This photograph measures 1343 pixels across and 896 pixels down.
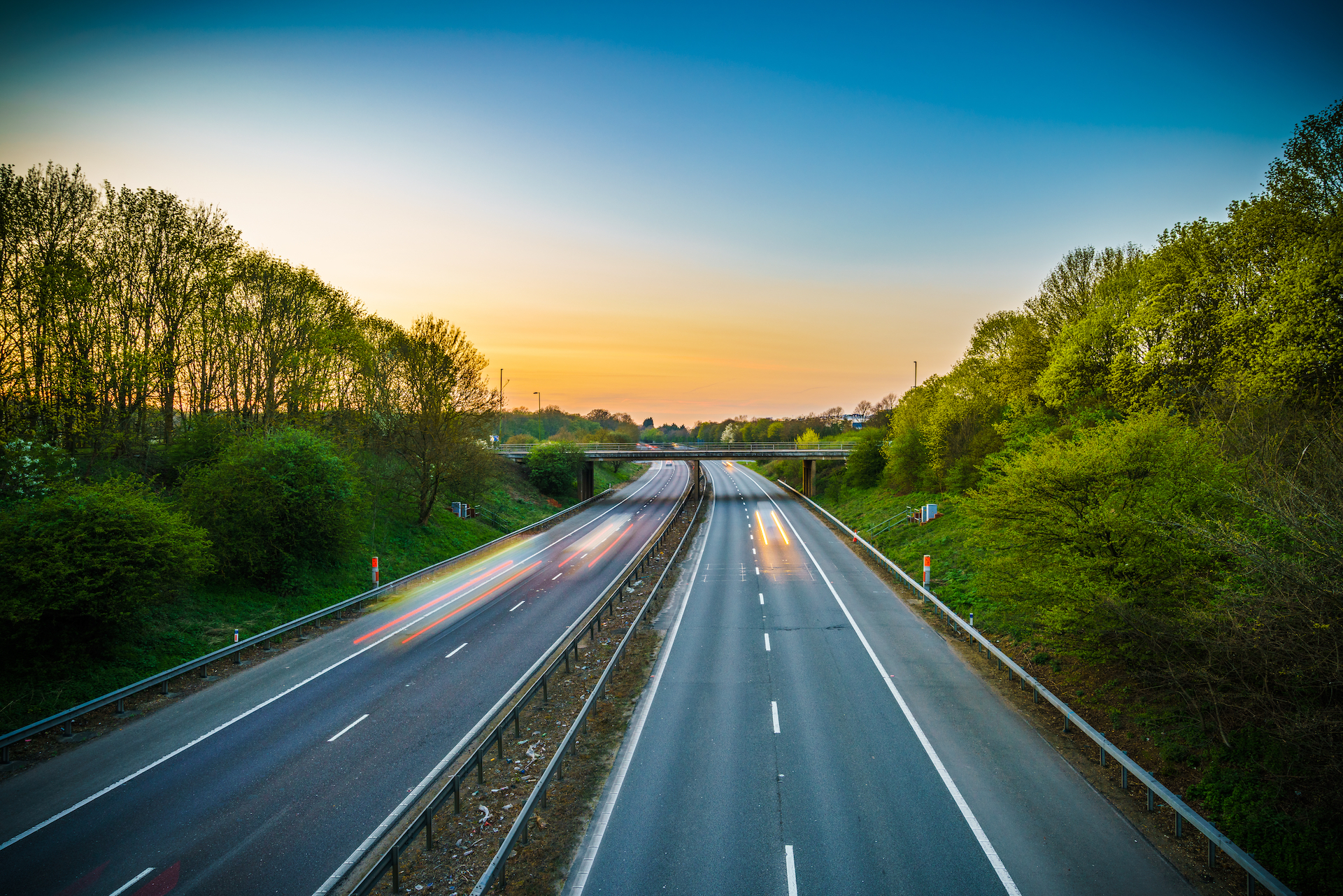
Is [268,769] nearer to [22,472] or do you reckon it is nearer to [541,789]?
[541,789]

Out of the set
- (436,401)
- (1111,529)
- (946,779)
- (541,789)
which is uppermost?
(436,401)

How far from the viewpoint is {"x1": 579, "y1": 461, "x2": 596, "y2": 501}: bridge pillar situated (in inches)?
2420

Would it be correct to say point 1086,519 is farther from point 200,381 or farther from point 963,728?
point 200,381

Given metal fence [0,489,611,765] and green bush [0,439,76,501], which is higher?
green bush [0,439,76,501]

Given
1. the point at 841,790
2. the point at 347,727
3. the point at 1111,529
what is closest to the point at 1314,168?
the point at 1111,529

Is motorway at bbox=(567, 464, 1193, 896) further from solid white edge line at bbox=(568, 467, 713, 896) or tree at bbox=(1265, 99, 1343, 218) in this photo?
tree at bbox=(1265, 99, 1343, 218)

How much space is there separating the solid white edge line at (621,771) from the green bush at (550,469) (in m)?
40.3

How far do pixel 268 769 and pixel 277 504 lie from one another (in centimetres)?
1379

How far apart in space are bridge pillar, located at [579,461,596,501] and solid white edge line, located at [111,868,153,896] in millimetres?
52531

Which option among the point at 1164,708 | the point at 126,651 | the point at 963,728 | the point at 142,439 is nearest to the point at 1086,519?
the point at 1164,708

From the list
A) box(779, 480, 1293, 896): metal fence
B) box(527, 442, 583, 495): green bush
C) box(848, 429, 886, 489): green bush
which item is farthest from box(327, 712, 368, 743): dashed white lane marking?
box(848, 429, 886, 489): green bush

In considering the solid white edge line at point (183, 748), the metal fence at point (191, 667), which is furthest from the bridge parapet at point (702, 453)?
the solid white edge line at point (183, 748)

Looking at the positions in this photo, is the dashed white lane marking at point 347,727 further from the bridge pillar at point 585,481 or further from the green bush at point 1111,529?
the bridge pillar at point 585,481

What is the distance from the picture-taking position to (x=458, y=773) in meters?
10.1
